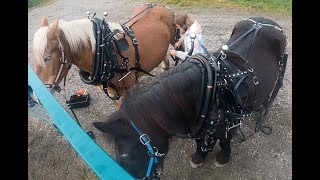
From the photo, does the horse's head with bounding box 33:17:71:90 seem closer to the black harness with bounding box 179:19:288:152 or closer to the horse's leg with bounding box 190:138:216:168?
the black harness with bounding box 179:19:288:152

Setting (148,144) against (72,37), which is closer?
(148,144)

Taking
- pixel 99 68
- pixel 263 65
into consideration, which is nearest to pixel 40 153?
pixel 99 68

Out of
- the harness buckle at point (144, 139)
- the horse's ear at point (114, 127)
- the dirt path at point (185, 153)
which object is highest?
the horse's ear at point (114, 127)

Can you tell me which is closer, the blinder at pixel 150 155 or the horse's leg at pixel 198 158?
the blinder at pixel 150 155

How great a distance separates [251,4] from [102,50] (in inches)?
246

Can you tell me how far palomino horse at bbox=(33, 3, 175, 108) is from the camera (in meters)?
3.05

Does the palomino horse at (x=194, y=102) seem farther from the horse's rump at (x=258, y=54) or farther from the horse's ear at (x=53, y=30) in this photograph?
the horse's ear at (x=53, y=30)

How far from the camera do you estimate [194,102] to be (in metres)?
2.37

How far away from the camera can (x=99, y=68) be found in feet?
10.8

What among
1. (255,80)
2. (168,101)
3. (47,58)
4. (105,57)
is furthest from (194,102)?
(47,58)

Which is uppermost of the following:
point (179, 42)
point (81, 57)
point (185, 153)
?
point (81, 57)

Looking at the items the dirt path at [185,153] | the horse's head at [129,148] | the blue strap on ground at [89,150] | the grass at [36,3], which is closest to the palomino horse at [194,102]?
the horse's head at [129,148]

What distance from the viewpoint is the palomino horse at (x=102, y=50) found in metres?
3.05

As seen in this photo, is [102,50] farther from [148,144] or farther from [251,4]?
[251,4]
